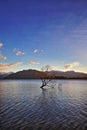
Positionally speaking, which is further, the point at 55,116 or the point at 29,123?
the point at 55,116

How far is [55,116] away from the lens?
28781 mm

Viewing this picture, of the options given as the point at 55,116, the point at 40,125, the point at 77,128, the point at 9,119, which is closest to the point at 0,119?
the point at 9,119

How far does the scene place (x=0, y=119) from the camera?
26.6 metres

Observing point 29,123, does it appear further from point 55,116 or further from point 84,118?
point 84,118

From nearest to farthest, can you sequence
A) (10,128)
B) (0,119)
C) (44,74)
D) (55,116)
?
(10,128) → (0,119) → (55,116) → (44,74)

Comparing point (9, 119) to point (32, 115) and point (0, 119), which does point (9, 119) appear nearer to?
point (0, 119)

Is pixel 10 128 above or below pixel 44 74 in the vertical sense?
below

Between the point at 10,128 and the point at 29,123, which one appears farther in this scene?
the point at 29,123

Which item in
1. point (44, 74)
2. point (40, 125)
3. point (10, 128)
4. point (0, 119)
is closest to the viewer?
point (10, 128)

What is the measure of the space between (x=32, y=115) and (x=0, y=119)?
5.13 m

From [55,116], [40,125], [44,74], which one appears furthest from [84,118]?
[44,74]

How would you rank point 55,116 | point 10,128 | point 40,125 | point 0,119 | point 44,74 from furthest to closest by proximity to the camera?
point 44,74 < point 55,116 < point 0,119 < point 40,125 < point 10,128

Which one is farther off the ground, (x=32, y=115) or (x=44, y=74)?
(x=44, y=74)

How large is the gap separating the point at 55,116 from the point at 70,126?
18.7ft
